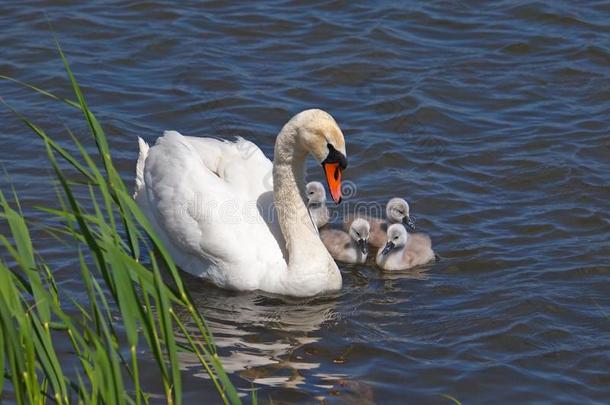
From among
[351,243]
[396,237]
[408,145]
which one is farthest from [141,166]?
[408,145]

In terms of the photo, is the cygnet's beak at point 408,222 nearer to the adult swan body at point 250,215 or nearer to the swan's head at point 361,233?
the swan's head at point 361,233

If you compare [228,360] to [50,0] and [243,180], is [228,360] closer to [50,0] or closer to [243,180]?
[243,180]

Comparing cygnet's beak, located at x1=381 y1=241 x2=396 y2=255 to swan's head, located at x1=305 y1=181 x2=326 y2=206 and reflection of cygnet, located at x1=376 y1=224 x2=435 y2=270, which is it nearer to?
reflection of cygnet, located at x1=376 y1=224 x2=435 y2=270

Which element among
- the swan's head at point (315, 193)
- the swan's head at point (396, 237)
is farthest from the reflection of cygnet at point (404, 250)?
the swan's head at point (315, 193)

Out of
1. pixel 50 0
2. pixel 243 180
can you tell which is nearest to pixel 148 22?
pixel 50 0

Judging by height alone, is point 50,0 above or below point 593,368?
above

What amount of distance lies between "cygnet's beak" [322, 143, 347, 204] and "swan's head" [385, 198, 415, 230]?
1139 mm

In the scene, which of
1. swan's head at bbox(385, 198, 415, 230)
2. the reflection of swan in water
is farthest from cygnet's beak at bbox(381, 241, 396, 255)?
the reflection of swan in water

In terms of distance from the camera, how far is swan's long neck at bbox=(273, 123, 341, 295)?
7.62 metres

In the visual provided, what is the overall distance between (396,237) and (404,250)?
117 millimetres

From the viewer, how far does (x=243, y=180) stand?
26.6ft

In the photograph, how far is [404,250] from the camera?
8.26 meters

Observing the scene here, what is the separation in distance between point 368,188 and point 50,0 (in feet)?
17.1

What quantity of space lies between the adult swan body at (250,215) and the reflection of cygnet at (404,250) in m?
0.62
